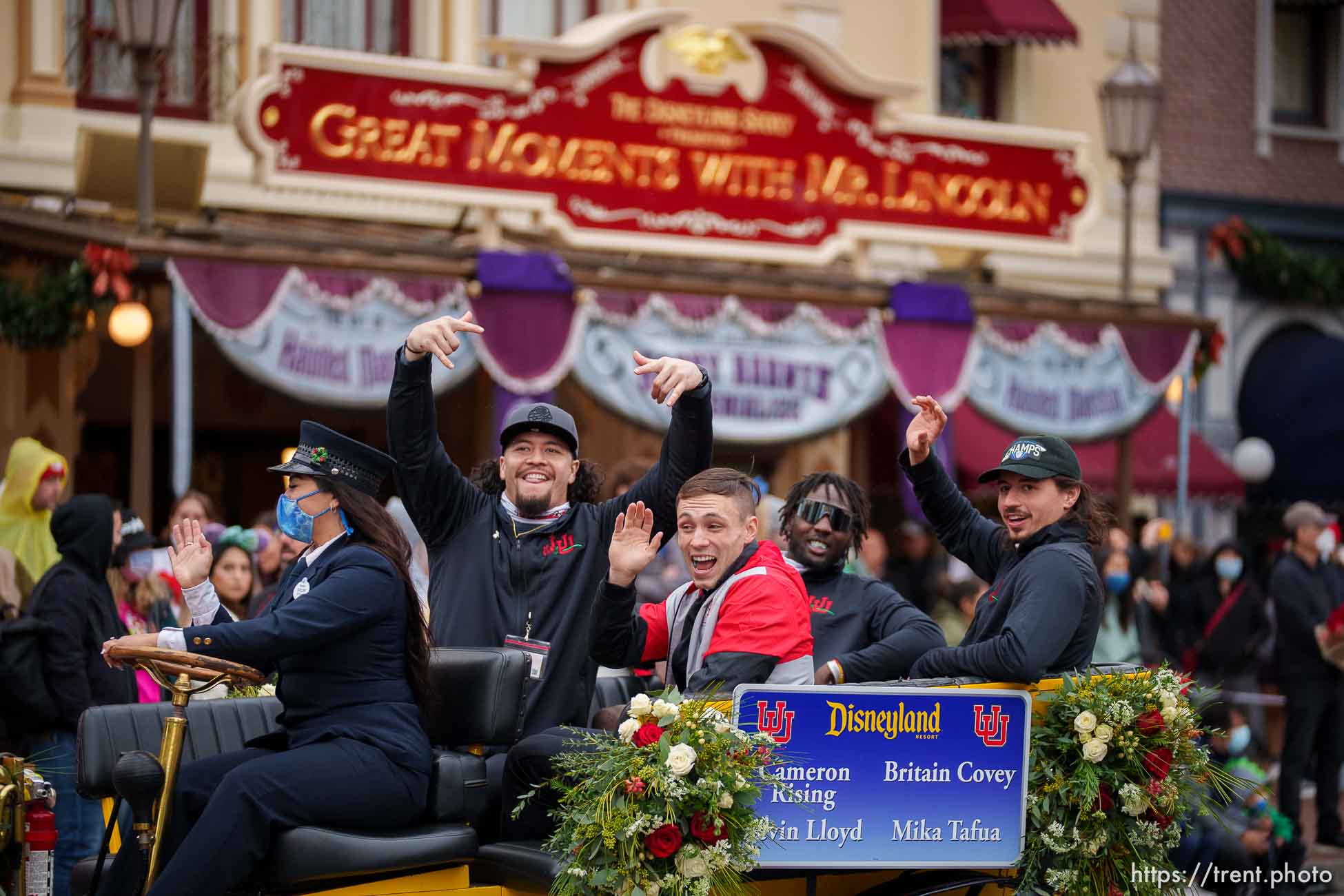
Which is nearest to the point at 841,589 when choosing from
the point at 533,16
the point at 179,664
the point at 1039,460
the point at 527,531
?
the point at 1039,460

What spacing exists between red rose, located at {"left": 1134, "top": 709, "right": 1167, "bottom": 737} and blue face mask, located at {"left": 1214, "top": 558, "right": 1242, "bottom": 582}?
895cm

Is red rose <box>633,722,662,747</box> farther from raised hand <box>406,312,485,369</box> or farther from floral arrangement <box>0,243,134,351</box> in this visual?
floral arrangement <box>0,243,134,351</box>

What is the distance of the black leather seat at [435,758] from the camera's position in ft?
16.8

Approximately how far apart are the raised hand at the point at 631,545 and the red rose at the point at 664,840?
0.86 meters

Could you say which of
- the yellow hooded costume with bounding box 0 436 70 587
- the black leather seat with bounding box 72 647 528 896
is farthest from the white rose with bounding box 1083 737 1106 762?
the yellow hooded costume with bounding box 0 436 70 587

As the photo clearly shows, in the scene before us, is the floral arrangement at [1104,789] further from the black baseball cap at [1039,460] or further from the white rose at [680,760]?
the white rose at [680,760]

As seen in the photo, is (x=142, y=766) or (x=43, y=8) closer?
(x=142, y=766)

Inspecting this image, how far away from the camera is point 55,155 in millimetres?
14109

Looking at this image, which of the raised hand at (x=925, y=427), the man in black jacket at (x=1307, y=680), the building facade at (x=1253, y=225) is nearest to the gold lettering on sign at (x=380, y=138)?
the man in black jacket at (x=1307, y=680)

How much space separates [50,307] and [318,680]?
6.78 metres

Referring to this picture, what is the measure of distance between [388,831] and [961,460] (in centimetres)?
1049

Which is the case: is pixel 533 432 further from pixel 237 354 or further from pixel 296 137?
pixel 296 137

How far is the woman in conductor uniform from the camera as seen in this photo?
505 cm

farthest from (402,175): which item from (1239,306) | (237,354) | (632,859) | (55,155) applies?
(1239,306)
